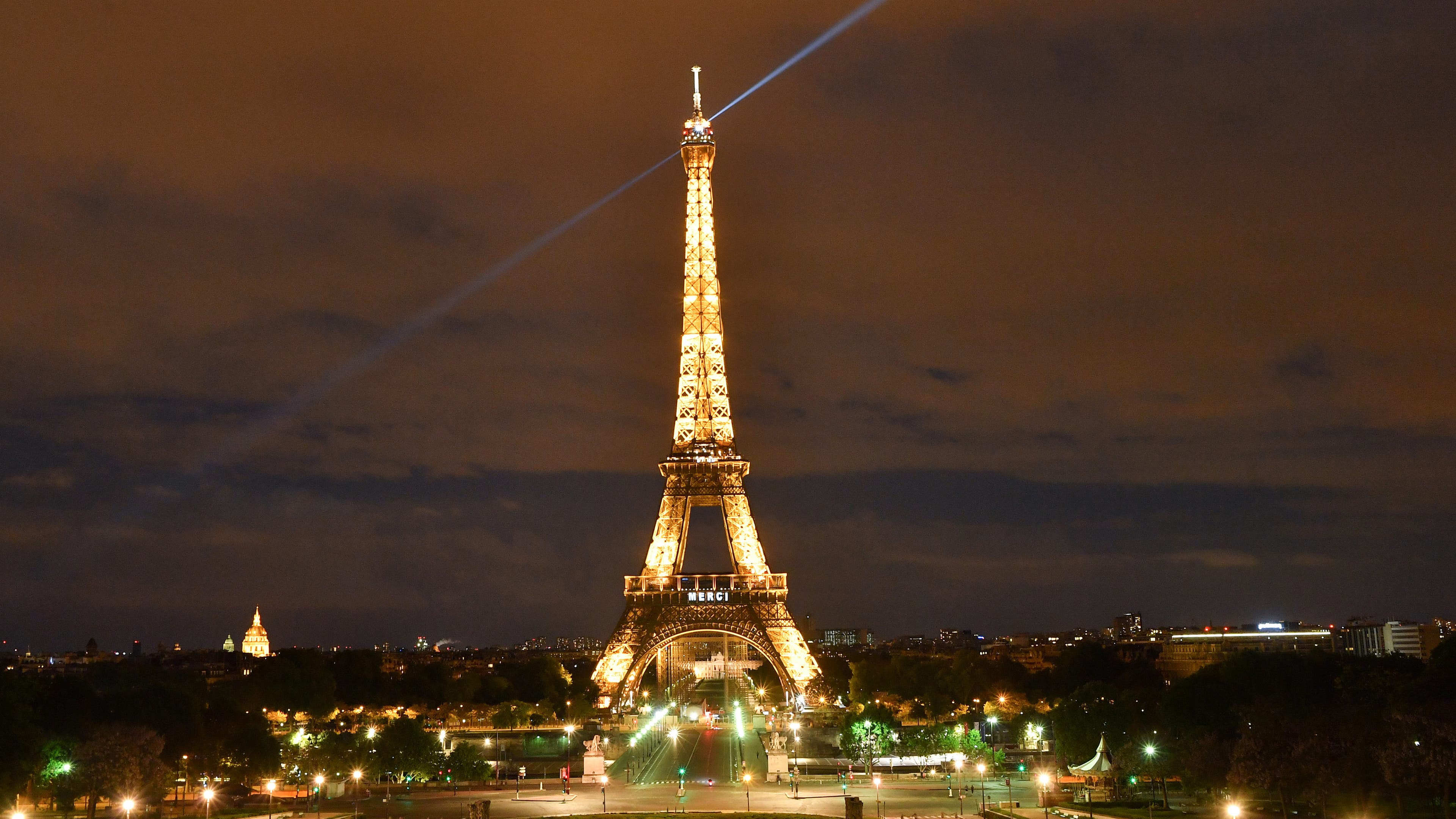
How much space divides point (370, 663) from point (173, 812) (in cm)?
6005

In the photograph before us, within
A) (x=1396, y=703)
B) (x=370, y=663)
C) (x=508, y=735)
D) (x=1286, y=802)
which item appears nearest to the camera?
(x=1286, y=802)

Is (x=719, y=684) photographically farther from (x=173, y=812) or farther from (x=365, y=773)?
(x=173, y=812)

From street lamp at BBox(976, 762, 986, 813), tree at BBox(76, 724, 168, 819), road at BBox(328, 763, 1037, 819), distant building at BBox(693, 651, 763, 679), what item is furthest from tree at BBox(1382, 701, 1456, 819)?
distant building at BBox(693, 651, 763, 679)

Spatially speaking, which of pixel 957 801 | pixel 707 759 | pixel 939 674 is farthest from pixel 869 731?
pixel 939 674

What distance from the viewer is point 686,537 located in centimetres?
9719

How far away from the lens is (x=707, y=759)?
249ft

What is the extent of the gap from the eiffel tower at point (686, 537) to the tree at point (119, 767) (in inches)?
1616

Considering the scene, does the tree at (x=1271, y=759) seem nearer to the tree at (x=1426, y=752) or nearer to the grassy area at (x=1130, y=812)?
the tree at (x=1426, y=752)

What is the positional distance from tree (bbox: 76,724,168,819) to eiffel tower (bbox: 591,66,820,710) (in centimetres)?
4103

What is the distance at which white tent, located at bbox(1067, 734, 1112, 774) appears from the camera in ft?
200

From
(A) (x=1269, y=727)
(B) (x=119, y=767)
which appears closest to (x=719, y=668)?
(B) (x=119, y=767)

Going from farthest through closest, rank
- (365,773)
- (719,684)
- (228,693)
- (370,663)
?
A: (719,684), (370,663), (228,693), (365,773)

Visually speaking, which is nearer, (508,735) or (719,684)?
(508,735)

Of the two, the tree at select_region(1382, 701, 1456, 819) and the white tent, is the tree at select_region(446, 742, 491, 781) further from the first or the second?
the tree at select_region(1382, 701, 1456, 819)
